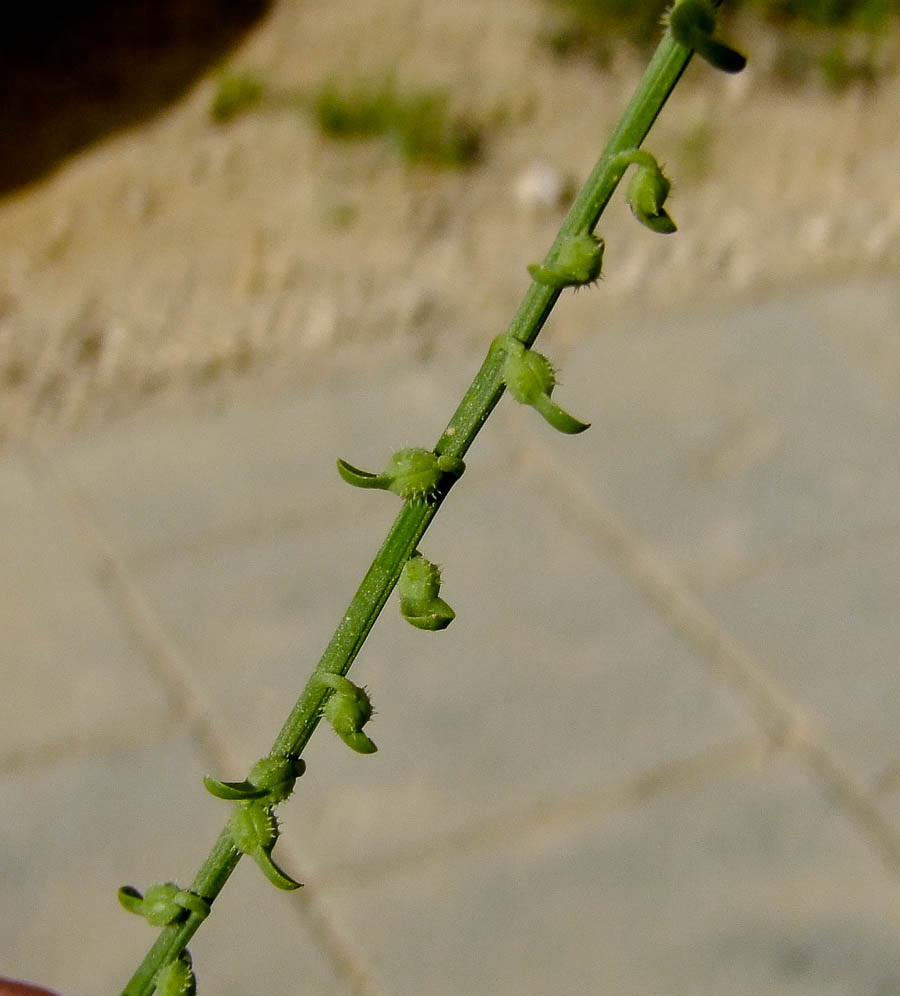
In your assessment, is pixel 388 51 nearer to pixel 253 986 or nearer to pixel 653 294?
pixel 653 294

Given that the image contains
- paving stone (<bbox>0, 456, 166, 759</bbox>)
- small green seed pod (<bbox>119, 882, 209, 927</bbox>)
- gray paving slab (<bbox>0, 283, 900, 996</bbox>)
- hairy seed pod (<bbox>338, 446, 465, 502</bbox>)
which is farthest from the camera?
paving stone (<bbox>0, 456, 166, 759</bbox>)

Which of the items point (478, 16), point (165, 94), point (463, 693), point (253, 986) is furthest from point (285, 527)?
point (478, 16)

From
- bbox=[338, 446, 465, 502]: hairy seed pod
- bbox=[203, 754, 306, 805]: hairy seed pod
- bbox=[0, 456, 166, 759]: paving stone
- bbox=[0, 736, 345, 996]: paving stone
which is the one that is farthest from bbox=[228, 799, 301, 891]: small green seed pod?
bbox=[0, 456, 166, 759]: paving stone

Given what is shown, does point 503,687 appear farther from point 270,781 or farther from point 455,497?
point 270,781

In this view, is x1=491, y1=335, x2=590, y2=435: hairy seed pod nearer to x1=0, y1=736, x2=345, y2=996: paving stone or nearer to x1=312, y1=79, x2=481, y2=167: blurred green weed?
x1=0, y1=736, x2=345, y2=996: paving stone

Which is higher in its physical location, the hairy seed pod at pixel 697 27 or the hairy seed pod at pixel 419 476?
the hairy seed pod at pixel 697 27

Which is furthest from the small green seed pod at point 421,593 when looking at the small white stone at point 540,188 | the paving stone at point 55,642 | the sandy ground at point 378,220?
the small white stone at point 540,188

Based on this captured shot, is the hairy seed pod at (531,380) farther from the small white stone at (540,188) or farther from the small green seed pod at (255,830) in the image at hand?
the small white stone at (540,188)
